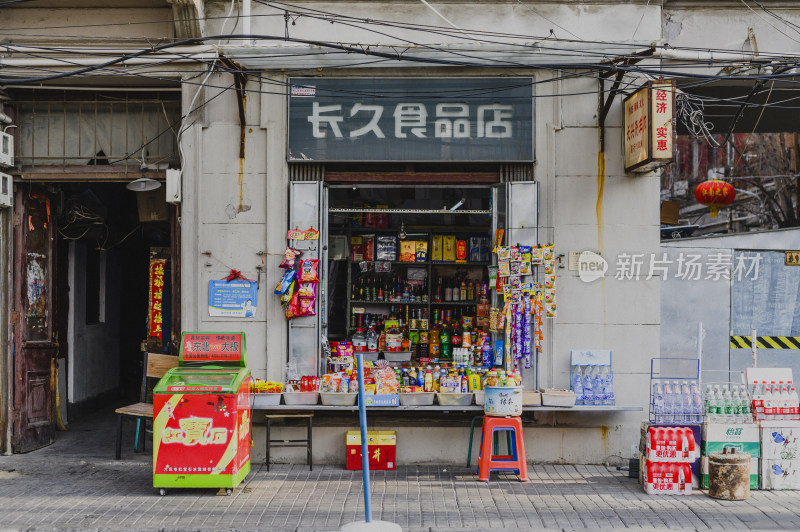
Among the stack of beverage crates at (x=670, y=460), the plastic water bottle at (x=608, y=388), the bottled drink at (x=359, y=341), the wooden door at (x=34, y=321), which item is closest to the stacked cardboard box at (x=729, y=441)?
the stack of beverage crates at (x=670, y=460)

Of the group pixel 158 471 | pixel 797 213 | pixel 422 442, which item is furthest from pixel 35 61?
pixel 797 213

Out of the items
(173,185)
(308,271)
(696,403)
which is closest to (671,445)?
(696,403)

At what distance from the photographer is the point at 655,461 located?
7453mm

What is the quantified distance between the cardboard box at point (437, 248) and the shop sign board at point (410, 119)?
201cm

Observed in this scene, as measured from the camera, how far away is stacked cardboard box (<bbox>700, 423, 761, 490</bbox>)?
24.8ft

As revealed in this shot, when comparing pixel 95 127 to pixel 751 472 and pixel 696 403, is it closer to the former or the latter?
pixel 696 403

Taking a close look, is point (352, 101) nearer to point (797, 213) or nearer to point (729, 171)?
point (797, 213)

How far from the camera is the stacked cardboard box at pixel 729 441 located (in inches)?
298

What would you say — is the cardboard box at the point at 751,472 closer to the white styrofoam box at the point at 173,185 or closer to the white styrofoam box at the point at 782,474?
the white styrofoam box at the point at 782,474

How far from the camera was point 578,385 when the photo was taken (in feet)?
28.2

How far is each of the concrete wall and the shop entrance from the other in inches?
0.7

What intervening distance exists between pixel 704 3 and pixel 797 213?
1187cm

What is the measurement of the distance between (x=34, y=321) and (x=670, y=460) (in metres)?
8.21

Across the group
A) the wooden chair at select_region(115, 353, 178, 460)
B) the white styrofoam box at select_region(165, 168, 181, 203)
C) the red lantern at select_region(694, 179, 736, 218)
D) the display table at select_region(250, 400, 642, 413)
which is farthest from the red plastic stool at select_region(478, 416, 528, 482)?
the red lantern at select_region(694, 179, 736, 218)
